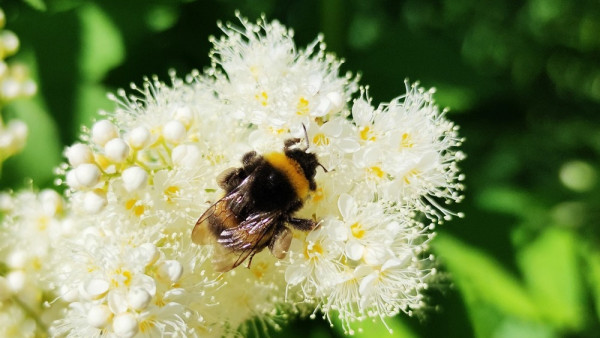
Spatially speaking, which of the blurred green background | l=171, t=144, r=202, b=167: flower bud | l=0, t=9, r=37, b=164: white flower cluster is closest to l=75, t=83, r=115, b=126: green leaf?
the blurred green background

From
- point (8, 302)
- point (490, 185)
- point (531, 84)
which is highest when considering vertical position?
point (531, 84)

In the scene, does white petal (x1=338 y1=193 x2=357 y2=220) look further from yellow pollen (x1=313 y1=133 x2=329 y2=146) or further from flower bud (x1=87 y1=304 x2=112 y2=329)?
flower bud (x1=87 y1=304 x2=112 y2=329)

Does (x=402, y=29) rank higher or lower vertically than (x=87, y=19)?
higher

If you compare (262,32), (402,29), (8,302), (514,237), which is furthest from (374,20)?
(8,302)

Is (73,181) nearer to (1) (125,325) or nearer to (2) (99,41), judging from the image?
(1) (125,325)

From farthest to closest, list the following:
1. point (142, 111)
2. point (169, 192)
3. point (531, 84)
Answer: point (531, 84)
point (142, 111)
point (169, 192)

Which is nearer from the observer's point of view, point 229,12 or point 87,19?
point 87,19

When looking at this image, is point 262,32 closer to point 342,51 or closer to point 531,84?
point 342,51

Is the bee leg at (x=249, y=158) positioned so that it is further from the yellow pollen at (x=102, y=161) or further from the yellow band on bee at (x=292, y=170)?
the yellow pollen at (x=102, y=161)
